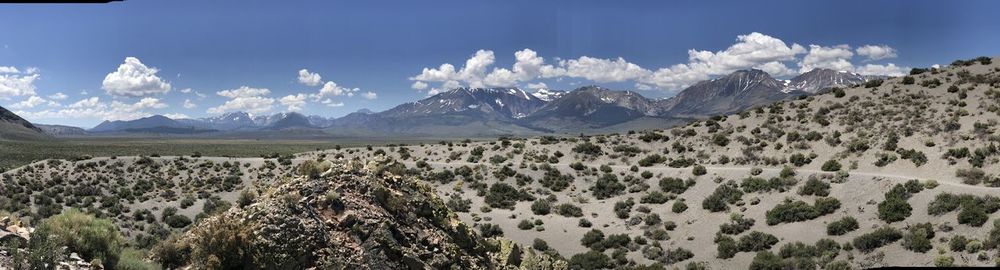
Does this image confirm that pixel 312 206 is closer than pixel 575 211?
Yes

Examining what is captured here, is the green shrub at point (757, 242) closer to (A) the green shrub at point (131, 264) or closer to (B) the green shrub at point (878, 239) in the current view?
(B) the green shrub at point (878, 239)

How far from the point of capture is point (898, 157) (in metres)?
34.8

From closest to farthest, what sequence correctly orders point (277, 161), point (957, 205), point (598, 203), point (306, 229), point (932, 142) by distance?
1. point (306, 229)
2. point (957, 205)
3. point (932, 142)
4. point (598, 203)
5. point (277, 161)

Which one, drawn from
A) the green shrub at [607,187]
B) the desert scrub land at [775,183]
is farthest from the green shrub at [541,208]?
the green shrub at [607,187]

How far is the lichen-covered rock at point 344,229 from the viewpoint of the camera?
26.0 ft

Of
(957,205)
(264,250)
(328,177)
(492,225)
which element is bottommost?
(492,225)

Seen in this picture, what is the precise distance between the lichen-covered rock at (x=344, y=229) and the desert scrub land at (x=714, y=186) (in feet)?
0.82

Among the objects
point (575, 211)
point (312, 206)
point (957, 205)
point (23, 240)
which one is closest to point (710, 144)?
point (575, 211)

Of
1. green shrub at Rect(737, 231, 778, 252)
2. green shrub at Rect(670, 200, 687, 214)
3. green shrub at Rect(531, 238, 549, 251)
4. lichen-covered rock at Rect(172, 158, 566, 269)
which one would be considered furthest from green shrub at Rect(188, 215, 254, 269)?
green shrub at Rect(670, 200, 687, 214)

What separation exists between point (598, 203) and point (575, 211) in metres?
3.30

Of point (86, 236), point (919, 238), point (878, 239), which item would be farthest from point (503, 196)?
point (86, 236)

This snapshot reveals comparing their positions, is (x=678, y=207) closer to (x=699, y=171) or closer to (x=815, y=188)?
(x=699, y=171)

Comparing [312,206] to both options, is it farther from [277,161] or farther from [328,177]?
[277,161]

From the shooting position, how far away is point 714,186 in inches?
1441
